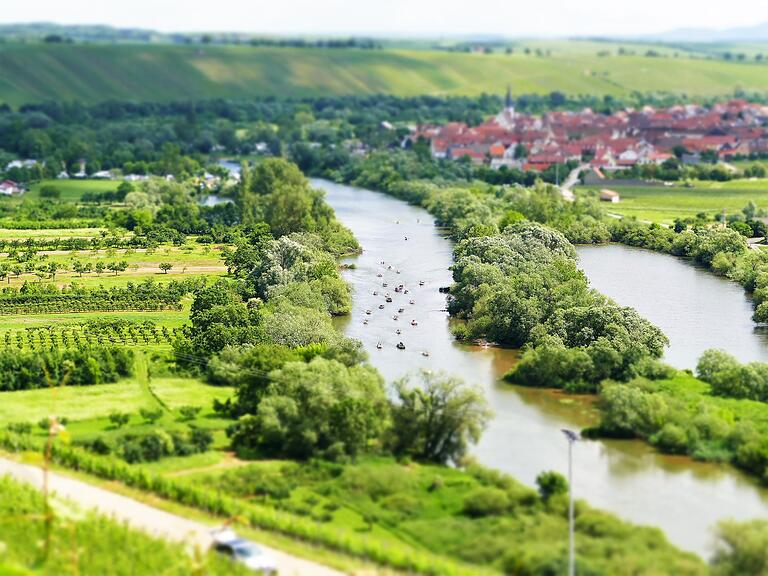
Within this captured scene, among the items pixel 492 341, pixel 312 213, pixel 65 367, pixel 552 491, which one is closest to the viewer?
pixel 552 491

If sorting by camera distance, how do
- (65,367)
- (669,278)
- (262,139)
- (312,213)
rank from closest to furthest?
(65,367), (669,278), (312,213), (262,139)

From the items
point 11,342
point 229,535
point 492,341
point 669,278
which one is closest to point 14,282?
point 11,342

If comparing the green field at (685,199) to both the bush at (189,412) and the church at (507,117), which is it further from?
the bush at (189,412)

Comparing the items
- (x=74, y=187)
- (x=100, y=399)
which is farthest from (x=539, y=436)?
(x=74, y=187)

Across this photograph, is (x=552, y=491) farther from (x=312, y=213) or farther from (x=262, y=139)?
(x=262, y=139)

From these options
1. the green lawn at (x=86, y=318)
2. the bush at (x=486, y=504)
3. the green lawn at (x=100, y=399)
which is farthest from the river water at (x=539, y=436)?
the green lawn at (x=100, y=399)

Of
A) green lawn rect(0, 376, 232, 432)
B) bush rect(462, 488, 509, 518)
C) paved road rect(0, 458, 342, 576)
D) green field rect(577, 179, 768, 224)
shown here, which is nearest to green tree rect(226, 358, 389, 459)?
green lawn rect(0, 376, 232, 432)
